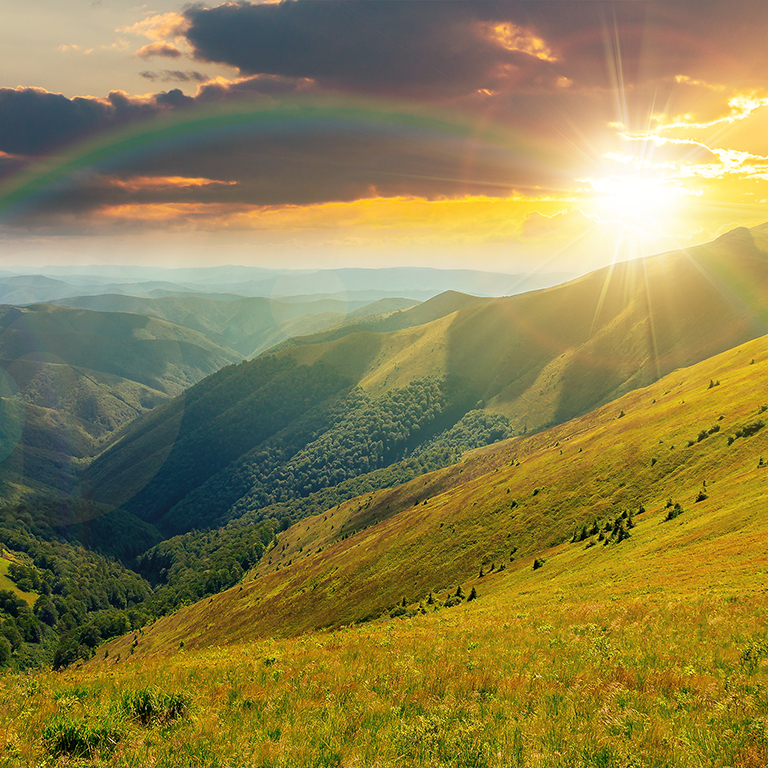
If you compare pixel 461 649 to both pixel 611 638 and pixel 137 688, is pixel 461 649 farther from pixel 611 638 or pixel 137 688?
pixel 137 688

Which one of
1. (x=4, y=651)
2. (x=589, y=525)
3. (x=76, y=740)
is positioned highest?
(x=76, y=740)

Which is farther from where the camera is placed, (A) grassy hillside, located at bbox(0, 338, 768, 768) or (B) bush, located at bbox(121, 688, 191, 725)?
(B) bush, located at bbox(121, 688, 191, 725)

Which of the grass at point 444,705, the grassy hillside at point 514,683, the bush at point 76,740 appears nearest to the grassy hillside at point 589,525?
the grassy hillside at point 514,683

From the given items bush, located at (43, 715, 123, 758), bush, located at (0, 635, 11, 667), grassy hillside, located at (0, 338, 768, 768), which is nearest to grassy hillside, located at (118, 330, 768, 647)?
grassy hillside, located at (0, 338, 768, 768)

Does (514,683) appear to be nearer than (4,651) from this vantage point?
Yes

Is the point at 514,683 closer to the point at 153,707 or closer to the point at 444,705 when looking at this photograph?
the point at 444,705

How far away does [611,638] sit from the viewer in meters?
18.1

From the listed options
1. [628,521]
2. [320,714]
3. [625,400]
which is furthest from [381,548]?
[625,400]

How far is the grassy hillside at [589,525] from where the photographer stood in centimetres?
3663

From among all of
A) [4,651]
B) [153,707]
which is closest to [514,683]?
[153,707]

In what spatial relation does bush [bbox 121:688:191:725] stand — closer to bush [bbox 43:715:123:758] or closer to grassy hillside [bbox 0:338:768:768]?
grassy hillside [bbox 0:338:768:768]

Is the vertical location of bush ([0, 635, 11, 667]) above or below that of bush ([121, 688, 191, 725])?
below

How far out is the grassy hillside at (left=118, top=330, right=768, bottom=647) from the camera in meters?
36.6

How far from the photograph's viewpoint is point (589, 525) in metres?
58.0
